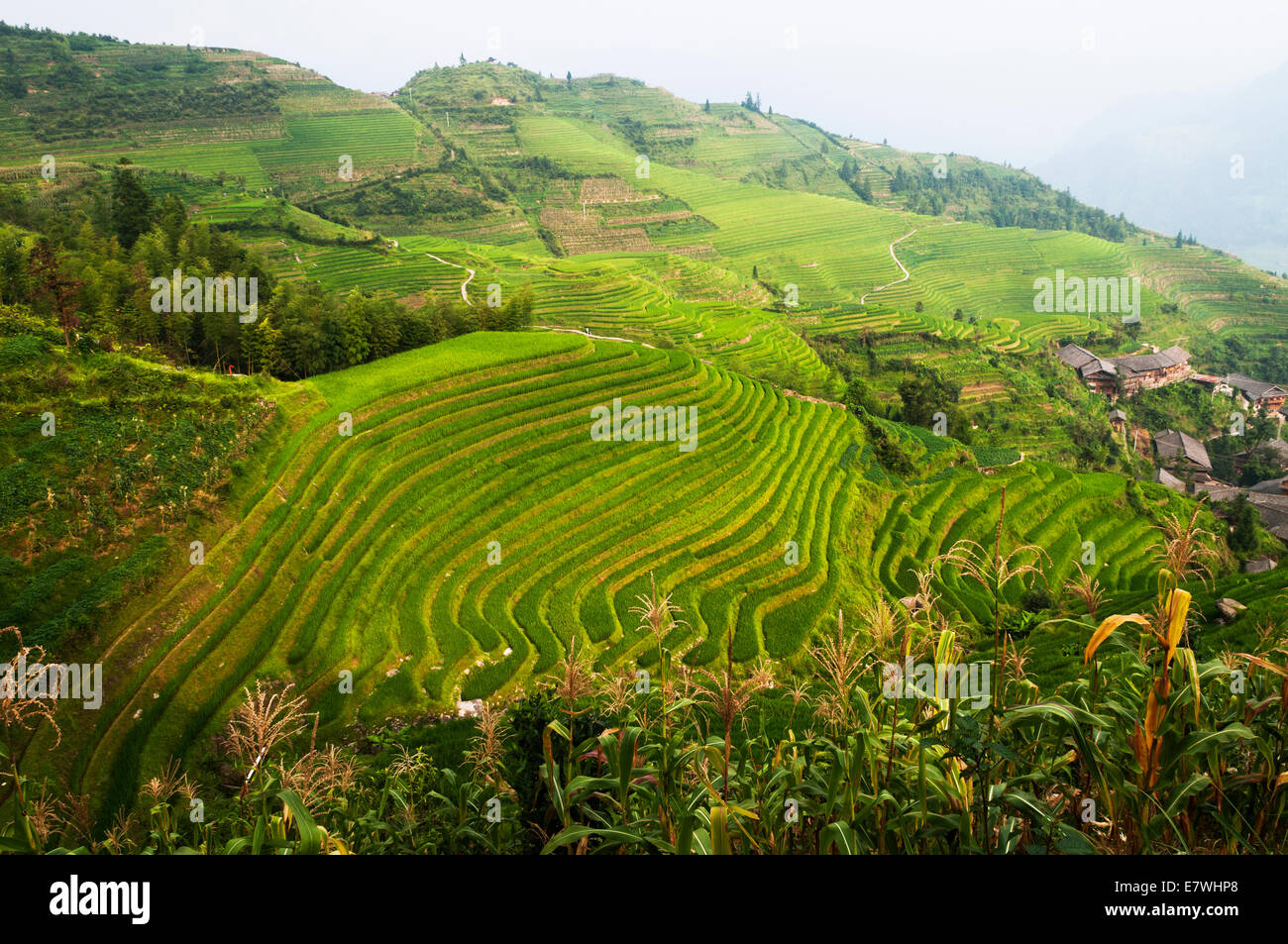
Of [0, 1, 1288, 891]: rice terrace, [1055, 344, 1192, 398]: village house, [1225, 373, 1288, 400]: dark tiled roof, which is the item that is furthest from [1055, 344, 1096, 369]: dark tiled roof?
[1225, 373, 1288, 400]: dark tiled roof

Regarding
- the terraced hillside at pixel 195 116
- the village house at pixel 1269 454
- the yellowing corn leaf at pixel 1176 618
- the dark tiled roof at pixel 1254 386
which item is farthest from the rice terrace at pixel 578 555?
the terraced hillside at pixel 195 116

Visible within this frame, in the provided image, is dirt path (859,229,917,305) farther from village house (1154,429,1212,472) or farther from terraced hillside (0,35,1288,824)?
village house (1154,429,1212,472)

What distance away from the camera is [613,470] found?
24375 mm

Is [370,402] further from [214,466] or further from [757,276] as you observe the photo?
[757,276]

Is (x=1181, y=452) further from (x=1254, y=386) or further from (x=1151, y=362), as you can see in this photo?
(x=1254, y=386)

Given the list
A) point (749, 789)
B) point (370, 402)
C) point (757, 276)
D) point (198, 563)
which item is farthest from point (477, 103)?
point (749, 789)

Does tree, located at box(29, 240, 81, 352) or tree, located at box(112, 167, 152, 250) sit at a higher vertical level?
tree, located at box(112, 167, 152, 250)

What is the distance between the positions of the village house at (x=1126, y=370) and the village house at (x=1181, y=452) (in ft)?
19.0

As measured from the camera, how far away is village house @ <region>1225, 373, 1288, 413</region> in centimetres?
5753

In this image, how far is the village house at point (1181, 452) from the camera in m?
47.7

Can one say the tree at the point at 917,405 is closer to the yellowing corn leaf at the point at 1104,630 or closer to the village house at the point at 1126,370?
the village house at the point at 1126,370

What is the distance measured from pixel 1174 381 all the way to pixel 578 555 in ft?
201

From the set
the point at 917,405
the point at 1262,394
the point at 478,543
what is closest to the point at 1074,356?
the point at 1262,394

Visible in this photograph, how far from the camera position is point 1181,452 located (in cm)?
4906
